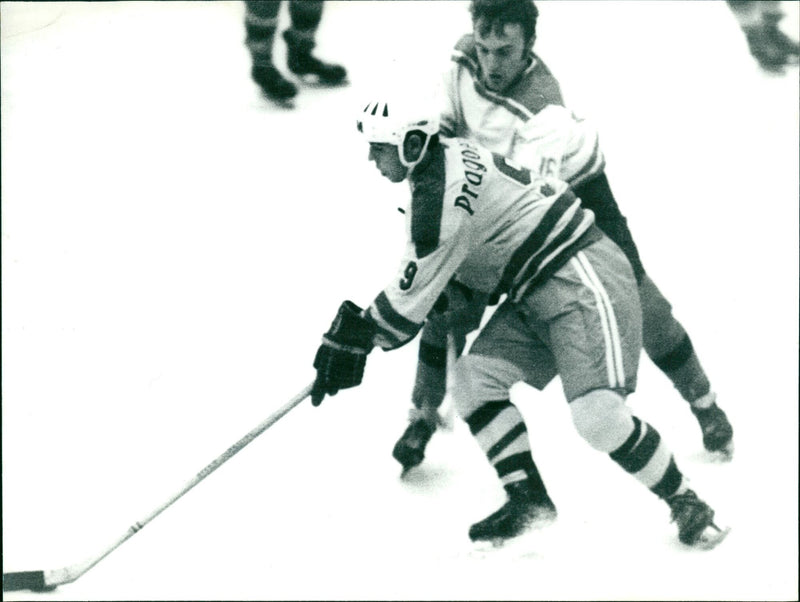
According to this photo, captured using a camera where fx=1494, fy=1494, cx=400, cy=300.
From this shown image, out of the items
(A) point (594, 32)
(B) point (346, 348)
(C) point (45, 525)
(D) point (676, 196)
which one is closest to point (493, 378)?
(B) point (346, 348)

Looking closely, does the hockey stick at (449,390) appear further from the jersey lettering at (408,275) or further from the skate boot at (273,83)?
the skate boot at (273,83)

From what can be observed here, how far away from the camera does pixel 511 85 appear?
11.4ft

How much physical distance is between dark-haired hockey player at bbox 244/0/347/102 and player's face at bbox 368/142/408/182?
1.81ft

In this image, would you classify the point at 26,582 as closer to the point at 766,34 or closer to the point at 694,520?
the point at 694,520

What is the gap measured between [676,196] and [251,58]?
3.80ft

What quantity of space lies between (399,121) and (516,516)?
1.01 meters

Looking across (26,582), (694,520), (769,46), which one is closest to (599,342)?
(694,520)

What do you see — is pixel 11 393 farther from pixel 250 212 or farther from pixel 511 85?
pixel 511 85

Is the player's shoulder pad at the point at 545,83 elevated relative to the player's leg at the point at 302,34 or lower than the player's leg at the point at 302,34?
lower

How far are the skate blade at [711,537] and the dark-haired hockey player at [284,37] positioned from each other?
151 cm

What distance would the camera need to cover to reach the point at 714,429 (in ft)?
12.2

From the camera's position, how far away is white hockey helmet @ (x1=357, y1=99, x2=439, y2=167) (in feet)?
10.8

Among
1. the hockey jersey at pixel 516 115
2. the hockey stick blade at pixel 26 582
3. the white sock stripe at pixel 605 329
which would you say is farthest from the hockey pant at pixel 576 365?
the hockey stick blade at pixel 26 582

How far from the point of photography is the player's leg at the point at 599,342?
11.1ft
